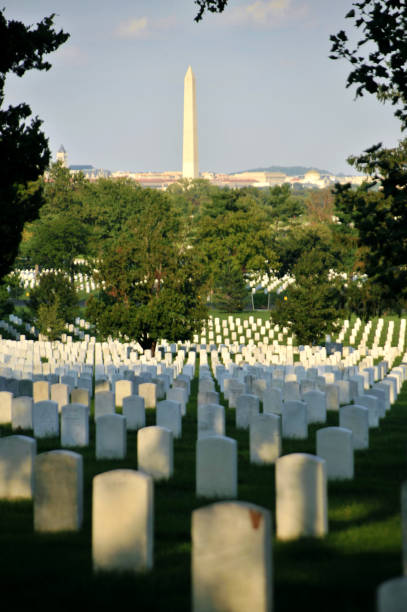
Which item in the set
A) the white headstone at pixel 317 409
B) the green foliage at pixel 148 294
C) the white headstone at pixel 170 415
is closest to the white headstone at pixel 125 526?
the white headstone at pixel 170 415

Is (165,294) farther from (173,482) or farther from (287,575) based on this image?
(287,575)

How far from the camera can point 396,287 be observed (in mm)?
12367

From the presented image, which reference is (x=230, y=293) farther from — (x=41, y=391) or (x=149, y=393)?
(x=41, y=391)

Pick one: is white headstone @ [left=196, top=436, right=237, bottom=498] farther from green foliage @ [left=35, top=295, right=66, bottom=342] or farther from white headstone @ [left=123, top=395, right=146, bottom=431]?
green foliage @ [left=35, top=295, right=66, bottom=342]

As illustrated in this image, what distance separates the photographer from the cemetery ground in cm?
582

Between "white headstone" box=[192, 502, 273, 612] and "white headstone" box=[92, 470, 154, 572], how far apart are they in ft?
3.62

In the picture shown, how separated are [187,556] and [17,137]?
9.86m

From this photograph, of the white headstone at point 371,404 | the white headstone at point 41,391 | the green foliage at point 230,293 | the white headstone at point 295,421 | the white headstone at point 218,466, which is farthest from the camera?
the green foliage at point 230,293

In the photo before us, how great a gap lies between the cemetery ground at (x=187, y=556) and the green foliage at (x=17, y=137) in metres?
5.24

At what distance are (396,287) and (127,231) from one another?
A: 8668cm

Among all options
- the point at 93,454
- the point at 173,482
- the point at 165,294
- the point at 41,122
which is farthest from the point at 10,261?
the point at 165,294

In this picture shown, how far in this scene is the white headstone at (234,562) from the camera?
17.6 ft

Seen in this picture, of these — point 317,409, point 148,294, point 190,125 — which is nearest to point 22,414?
point 317,409

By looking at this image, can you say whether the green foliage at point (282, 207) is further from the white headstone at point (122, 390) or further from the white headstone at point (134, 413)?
the white headstone at point (134, 413)
